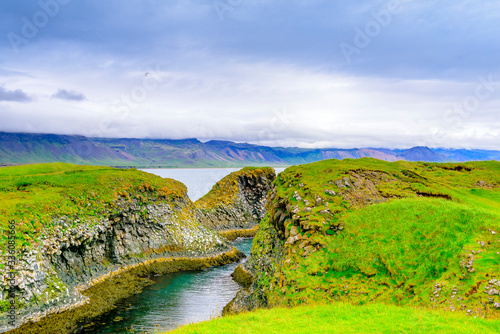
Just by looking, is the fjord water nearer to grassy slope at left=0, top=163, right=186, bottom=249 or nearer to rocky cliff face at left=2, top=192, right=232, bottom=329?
rocky cliff face at left=2, top=192, right=232, bottom=329

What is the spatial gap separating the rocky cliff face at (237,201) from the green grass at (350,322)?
Answer: 57295mm

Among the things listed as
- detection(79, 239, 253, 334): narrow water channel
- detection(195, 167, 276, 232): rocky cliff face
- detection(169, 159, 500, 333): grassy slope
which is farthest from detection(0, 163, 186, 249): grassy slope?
detection(169, 159, 500, 333): grassy slope

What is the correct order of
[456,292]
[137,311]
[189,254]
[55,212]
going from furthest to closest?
[189,254], [55,212], [137,311], [456,292]

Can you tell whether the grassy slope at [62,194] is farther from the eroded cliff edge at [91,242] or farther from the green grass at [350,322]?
the green grass at [350,322]

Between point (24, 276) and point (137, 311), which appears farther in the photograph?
point (137, 311)

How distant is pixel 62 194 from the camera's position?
40.2 m

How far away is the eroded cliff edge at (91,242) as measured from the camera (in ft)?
92.8

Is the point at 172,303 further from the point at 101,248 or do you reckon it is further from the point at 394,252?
the point at 394,252

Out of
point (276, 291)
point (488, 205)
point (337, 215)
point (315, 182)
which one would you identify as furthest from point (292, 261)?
point (488, 205)

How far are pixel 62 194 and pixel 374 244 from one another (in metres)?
38.3

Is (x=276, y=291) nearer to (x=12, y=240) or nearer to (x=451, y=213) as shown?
(x=451, y=213)

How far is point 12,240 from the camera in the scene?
94.3 ft

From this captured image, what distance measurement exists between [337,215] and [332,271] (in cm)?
672

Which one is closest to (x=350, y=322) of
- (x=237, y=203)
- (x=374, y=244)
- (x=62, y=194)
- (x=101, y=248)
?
(x=374, y=244)
